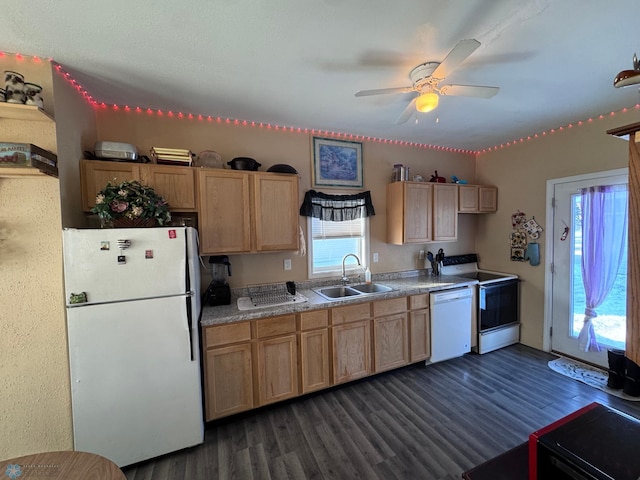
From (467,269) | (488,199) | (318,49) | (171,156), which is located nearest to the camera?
(318,49)

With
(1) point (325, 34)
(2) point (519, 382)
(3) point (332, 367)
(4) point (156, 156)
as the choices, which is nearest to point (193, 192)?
(4) point (156, 156)

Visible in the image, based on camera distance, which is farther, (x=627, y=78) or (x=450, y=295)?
(x=450, y=295)

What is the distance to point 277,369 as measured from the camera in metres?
2.29

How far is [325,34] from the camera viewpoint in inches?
59.6

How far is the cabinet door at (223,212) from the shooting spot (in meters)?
2.28

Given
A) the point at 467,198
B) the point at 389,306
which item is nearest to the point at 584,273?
the point at 467,198

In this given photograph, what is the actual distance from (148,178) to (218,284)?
3.52 feet

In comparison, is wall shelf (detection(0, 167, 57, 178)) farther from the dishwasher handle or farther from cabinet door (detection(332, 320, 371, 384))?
the dishwasher handle

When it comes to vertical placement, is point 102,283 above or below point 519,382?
above

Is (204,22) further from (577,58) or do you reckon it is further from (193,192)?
(577,58)

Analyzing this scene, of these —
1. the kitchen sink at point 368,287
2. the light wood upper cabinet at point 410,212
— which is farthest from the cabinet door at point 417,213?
the kitchen sink at point 368,287

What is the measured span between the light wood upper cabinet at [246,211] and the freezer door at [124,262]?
0.45m

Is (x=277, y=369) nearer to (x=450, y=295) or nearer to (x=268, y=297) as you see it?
(x=268, y=297)

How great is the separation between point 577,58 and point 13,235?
3878 millimetres
